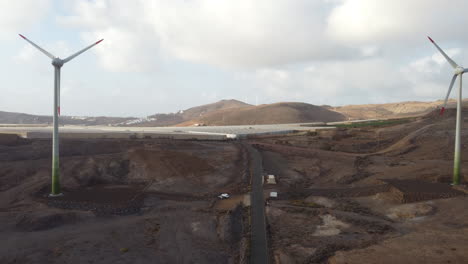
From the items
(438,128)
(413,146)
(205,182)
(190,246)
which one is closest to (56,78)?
(205,182)

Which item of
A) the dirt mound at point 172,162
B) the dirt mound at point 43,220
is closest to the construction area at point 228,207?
the dirt mound at point 43,220

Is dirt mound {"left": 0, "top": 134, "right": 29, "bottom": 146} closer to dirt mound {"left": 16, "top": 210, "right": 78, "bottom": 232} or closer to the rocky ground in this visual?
dirt mound {"left": 16, "top": 210, "right": 78, "bottom": 232}

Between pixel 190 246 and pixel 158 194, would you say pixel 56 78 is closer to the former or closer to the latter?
pixel 158 194

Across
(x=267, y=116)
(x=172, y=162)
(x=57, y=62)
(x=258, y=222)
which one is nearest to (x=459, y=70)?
(x=258, y=222)

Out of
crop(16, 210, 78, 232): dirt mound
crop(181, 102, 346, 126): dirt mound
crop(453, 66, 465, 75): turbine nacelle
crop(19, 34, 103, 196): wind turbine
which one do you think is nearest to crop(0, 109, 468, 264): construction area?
crop(16, 210, 78, 232): dirt mound

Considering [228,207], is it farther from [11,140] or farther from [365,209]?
[11,140]
